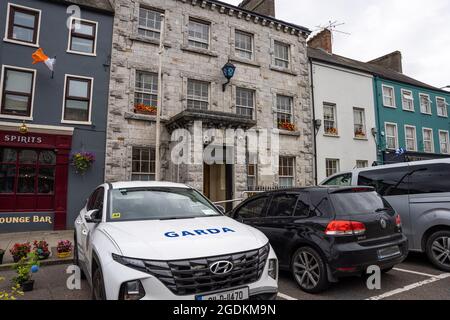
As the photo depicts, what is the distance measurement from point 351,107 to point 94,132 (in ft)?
51.2

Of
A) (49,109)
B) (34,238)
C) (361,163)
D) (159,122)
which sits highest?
(49,109)

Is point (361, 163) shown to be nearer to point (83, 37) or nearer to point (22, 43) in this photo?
point (83, 37)

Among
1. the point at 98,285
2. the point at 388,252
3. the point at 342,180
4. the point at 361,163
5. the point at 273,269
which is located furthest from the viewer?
the point at 361,163

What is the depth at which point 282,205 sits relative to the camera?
18.9ft

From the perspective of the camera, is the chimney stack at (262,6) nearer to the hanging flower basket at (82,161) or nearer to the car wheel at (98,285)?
the hanging flower basket at (82,161)

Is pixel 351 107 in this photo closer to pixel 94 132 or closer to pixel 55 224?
pixel 94 132

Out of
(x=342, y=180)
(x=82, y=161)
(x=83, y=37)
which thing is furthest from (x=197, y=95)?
(x=342, y=180)

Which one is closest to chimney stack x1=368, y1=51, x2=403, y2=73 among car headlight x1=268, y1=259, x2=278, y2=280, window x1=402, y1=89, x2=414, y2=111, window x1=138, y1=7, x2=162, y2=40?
window x1=402, y1=89, x2=414, y2=111

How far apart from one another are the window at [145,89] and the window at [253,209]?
858cm

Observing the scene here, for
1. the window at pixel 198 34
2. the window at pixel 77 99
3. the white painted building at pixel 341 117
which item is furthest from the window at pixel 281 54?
the window at pixel 77 99

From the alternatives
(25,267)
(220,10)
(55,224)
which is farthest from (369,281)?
(220,10)

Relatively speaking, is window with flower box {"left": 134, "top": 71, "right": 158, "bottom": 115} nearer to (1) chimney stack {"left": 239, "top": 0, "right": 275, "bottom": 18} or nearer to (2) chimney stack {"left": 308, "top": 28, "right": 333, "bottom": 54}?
(1) chimney stack {"left": 239, "top": 0, "right": 275, "bottom": 18}

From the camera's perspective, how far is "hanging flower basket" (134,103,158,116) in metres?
13.4

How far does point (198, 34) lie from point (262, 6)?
639cm
